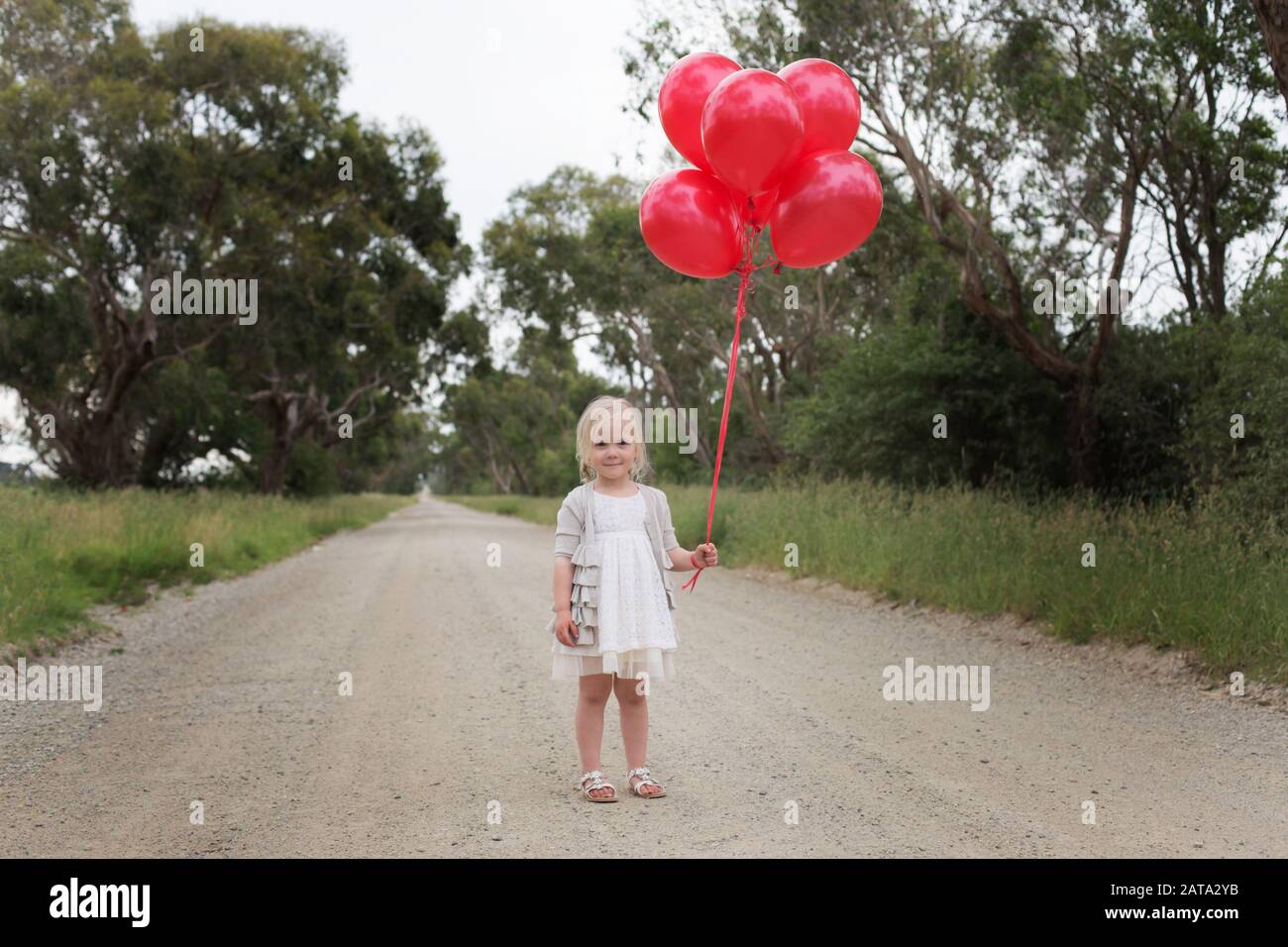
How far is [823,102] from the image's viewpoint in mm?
5445

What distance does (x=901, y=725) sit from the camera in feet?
19.5

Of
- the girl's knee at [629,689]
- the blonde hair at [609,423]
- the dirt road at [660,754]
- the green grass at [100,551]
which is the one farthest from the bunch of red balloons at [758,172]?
the green grass at [100,551]

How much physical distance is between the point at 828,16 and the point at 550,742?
1160 centimetres

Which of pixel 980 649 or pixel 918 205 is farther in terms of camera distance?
pixel 918 205

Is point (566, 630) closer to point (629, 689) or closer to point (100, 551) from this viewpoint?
point (629, 689)

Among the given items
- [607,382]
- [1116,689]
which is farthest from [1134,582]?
[607,382]

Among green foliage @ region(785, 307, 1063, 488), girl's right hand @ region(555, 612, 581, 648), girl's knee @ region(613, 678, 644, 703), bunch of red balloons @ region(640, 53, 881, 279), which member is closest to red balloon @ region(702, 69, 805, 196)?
bunch of red balloons @ region(640, 53, 881, 279)

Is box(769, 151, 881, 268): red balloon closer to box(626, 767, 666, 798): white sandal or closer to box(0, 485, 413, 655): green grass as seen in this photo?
box(626, 767, 666, 798): white sandal

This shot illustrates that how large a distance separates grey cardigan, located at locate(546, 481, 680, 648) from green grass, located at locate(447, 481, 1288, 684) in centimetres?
440

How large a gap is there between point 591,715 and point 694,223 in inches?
95.0

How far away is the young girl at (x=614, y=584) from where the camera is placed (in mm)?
4355

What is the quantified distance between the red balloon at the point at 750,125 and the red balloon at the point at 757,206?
Result: 24 centimetres

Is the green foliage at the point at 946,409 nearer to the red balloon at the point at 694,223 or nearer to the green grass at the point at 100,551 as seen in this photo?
the green grass at the point at 100,551

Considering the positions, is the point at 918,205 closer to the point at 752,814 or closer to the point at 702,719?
the point at 702,719
